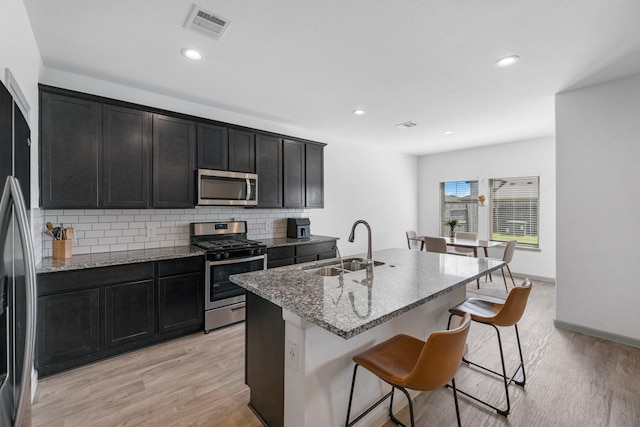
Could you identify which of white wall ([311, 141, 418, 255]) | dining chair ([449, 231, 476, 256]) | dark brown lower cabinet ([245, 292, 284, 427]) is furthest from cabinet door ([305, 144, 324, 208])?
dining chair ([449, 231, 476, 256])

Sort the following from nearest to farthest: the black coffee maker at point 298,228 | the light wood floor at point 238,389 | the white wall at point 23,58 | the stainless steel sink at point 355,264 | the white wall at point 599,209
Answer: the white wall at point 23,58
the light wood floor at point 238,389
the stainless steel sink at point 355,264
the white wall at point 599,209
the black coffee maker at point 298,228

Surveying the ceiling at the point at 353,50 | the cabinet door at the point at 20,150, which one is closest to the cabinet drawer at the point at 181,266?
the cabinet door at the point at 20,150

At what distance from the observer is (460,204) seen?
654cm

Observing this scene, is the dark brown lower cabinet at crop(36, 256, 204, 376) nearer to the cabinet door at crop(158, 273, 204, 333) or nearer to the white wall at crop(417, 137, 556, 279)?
the cabinet door at crop(158, 273, 204, 333)

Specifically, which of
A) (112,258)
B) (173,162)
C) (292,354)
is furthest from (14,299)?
(173,162)

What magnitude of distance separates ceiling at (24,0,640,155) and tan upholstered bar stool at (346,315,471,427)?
1.96 metres

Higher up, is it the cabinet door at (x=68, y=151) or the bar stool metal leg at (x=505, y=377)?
the cabinet door at (x=68, y=151)

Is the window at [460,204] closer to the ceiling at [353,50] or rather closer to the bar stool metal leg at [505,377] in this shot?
the ceiling at [353,50]

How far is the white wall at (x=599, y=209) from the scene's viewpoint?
2871 millimetres

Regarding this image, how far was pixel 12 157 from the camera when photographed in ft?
3.26

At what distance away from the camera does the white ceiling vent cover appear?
195cm

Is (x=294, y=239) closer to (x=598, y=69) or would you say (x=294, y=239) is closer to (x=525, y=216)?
(x=598, y=69)

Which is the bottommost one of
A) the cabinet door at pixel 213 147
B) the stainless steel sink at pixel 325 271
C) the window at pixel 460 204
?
the stainless steel sink at pixel 325 271

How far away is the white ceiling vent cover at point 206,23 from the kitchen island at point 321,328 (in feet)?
5.83
